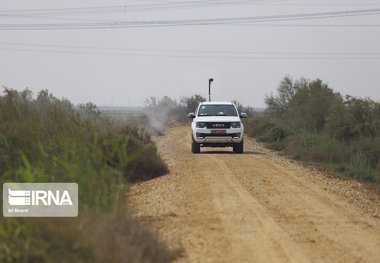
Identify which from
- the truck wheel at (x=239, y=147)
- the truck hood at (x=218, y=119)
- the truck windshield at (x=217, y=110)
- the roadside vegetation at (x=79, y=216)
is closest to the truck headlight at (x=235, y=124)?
the truck hood at (x=218, y=119)

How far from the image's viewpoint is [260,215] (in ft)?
34.5

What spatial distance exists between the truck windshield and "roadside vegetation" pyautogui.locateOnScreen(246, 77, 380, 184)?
3.36 m

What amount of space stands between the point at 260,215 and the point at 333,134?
73.1 ft

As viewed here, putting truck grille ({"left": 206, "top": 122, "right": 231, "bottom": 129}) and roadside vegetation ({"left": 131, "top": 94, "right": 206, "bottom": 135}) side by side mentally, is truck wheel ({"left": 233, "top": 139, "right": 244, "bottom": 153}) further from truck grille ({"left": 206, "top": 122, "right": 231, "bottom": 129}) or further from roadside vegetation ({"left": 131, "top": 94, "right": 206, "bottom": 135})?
roadside vegetation ({"left": 131, "top": 94, "right": 206, "bottom": 135})

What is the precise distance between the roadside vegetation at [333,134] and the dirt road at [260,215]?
251 inches

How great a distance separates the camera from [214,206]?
11258 millimetres

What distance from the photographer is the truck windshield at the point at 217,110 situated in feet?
79.1

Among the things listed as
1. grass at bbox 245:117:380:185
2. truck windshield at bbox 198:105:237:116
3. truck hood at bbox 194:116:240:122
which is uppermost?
truck windshield at bbox 198:105:237:116

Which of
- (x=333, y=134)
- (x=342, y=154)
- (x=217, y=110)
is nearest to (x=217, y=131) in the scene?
(x=217, y=110)

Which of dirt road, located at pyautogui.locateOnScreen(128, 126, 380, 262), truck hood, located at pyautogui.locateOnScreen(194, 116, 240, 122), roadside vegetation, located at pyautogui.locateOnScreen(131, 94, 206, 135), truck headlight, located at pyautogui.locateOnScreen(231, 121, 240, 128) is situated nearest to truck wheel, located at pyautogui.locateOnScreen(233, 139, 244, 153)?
truck headlight, located at pyautogui.locateOnScreen(231, 121, 240, 128)

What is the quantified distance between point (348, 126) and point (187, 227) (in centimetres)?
2342

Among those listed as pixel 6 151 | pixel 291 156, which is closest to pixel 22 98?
pixel 6 151

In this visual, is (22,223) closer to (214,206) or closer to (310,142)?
(214,206)

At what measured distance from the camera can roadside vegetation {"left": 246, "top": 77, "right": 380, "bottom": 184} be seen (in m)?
23.2
